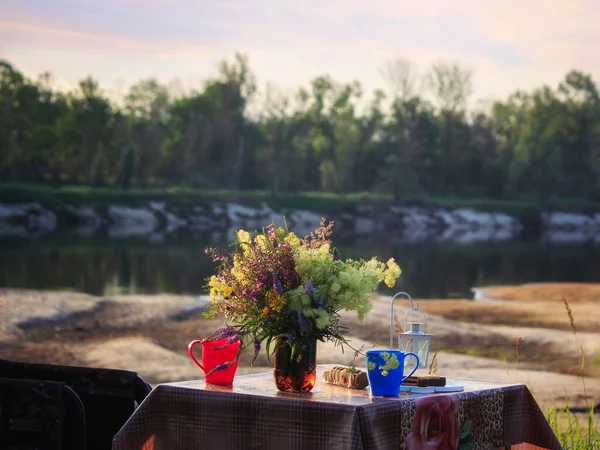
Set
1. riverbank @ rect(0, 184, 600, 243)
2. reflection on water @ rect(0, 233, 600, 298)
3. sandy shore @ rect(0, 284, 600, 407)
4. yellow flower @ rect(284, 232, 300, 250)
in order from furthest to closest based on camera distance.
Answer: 1. riverbank @ rect(0, 184, 600, 243)
2. reflection on water @ rect(0, 233, 600, 298)
3. sandy shore @ rect(0, 284, 600, 407)
4. yellow flower @ rect(284, 232, 300, 250)

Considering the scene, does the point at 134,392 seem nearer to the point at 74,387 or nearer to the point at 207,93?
the point at 74,387

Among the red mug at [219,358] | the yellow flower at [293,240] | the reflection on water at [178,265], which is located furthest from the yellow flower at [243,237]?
the reflection on water at [178,265]

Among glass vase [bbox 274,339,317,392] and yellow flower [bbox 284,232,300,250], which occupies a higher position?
yellow flower [bbox 284,232,300,250]

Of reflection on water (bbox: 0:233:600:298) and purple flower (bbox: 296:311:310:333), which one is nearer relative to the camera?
purple flower (bbox: 296:311:310:333)

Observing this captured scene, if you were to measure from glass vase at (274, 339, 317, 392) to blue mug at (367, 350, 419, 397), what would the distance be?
0.26 m

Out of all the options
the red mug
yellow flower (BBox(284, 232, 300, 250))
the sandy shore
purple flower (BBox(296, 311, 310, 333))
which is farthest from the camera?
the sandy shore

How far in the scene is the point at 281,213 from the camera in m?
85.6

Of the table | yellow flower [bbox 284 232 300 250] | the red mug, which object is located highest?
yellow flower [bbox 284 232 300 250]

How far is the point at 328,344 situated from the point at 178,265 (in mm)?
19142

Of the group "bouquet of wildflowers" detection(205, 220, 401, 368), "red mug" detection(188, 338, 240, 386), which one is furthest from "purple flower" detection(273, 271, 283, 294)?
"red mug" detection(188, 338, 240, 386)

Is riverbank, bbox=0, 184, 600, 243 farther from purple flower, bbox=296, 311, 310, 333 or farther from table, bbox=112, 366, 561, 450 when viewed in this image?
purple flower, bbox=296, 311, 310, 333

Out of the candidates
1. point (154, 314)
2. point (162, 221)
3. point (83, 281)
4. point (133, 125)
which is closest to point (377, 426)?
point (154, 314)

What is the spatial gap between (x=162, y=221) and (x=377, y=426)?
74.1 metres

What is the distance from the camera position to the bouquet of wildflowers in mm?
4902
